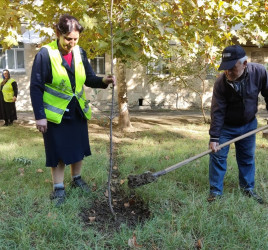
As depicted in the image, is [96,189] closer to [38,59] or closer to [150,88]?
[38,59]

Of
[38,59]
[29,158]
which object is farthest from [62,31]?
[29,158]

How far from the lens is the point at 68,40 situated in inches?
114

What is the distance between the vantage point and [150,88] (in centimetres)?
1457

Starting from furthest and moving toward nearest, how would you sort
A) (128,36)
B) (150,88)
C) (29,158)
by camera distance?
(150,88) → (29,158) → (128,36)

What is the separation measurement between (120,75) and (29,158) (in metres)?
4.09

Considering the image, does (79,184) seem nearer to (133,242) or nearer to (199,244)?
(133,242)

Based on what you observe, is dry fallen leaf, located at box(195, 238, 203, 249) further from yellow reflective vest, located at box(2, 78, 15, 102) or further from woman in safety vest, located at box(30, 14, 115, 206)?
yellow reflective vest, located at box(2, 78, 15, 102)

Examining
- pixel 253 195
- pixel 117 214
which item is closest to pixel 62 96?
pixel 117 214

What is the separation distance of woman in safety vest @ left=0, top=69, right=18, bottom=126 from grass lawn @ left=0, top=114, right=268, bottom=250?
14.7ft

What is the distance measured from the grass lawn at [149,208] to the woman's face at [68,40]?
5.26 ft

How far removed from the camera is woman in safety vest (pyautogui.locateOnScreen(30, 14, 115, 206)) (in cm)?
288

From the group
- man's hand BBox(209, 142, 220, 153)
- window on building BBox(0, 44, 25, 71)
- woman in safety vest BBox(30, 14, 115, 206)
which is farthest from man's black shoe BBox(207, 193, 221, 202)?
window on building BBox(0, 44, 25, 71)

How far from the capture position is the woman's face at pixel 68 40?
285cm

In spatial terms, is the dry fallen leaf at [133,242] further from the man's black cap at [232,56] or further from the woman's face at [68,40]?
the woman's face at [68,40]
